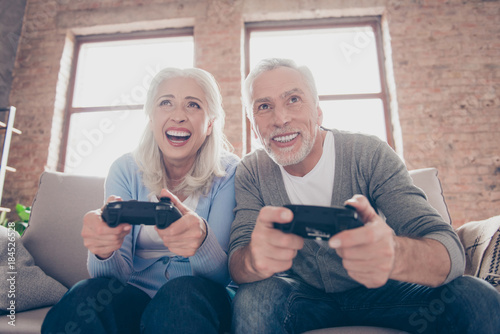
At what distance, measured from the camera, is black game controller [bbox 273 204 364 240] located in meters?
0.61

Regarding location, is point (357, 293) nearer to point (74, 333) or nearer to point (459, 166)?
point (74, 333)

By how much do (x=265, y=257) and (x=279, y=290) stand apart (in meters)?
0.19

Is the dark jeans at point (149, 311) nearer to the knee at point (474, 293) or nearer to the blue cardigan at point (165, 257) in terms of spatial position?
the blue cardigan at point (165, 257)

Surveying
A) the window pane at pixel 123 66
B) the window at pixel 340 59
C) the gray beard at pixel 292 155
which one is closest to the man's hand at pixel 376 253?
the gray beard at pixel 292 155

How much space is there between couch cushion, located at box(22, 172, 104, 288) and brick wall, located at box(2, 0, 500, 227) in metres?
1.68

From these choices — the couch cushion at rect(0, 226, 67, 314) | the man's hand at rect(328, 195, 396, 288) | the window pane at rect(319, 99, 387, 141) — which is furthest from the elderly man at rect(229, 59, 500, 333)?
the window pane at rect(319, 99, 387, 141)

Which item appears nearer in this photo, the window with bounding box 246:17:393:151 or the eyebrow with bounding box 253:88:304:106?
the eyebrow with bounding box 253:88:304:106

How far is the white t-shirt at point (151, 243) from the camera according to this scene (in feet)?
3.85

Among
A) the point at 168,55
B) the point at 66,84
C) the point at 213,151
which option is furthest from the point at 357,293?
the point at 66,84

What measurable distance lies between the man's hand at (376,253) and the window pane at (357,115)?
8.55ft

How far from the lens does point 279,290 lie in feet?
2.80

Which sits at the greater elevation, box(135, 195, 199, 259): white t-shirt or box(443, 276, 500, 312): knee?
box(135, 195, 199, 259): white t-shirt

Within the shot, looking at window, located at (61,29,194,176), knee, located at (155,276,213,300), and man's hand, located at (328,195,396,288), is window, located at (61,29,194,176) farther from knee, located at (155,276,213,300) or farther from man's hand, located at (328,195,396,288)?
man's hand, located at (328,195,396,288)

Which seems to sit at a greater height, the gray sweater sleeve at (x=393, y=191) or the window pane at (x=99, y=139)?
the window pane at (x=99, y=139)
